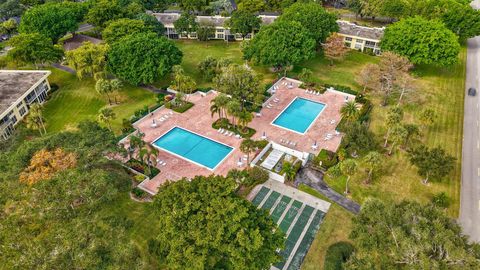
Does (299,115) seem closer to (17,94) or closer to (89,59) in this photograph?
(89,59)

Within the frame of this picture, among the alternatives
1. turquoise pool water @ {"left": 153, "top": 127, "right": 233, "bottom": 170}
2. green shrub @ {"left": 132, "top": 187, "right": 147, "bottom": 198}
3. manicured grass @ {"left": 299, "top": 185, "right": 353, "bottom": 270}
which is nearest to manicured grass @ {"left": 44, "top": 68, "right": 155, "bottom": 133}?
turquoise pool water @ {"left": 153, "top": 127, "right": 233, "bottom": 170}

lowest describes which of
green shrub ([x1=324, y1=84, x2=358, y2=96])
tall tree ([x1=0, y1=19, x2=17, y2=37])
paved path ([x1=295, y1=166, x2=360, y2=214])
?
paved path ([x1=295, y1=166, x2=360, y2=214])

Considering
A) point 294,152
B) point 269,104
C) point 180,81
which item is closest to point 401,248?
point 294,152

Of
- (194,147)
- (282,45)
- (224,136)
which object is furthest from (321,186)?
(282,45)

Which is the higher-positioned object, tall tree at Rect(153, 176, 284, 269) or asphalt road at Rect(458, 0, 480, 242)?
tall tree at Rect(153, 176, 284, 269)

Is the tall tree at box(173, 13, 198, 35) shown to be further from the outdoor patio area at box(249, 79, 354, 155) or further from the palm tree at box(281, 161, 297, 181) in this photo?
the palm tree at box(281, 161, 297, 181)

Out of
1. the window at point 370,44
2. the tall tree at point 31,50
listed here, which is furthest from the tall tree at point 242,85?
the window at point 370,44

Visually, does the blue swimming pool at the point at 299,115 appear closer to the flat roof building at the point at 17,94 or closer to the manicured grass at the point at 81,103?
the manicured grass at the point at 81,103
